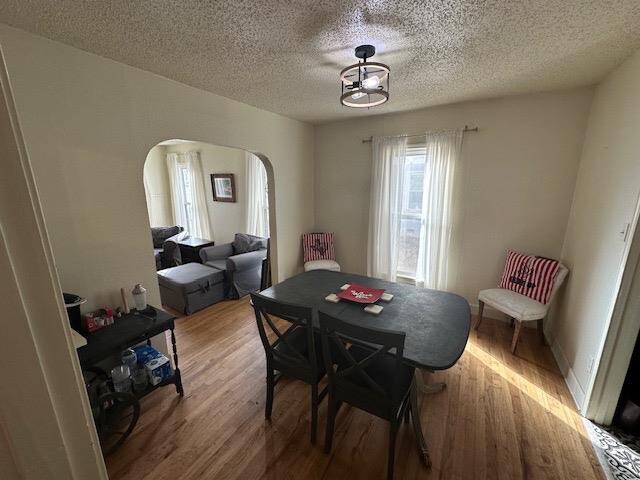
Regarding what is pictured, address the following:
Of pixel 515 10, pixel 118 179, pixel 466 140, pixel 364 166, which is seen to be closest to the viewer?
pixel 515 10

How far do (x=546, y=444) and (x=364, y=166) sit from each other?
3094mm

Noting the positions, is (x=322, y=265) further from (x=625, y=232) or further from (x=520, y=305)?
(x=625, y=232)

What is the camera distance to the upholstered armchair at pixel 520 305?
8.15 ft

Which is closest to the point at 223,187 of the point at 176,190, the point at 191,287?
the point at 176,190

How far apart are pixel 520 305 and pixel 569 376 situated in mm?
611

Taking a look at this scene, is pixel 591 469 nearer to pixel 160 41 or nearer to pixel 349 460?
pixel 349 460

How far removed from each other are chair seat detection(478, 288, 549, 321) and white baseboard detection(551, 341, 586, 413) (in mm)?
352

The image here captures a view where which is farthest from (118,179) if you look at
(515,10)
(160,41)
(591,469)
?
(591,469)

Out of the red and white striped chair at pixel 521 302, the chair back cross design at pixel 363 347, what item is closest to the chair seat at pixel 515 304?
the red and white striped chair at pixel 521 302

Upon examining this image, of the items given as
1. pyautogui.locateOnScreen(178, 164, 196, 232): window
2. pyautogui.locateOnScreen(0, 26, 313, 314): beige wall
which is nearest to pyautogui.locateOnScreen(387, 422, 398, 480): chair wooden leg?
pyautogui.locateOnScreen(0, 26, 313, 314): beige wall

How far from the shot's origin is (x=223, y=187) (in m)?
5.13

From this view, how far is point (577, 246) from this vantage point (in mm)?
2400

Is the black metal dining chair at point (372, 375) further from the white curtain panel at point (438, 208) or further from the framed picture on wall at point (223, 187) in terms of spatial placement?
the framed picture on wall at point (223, 187)

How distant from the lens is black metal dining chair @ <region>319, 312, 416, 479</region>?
4.42 ft
